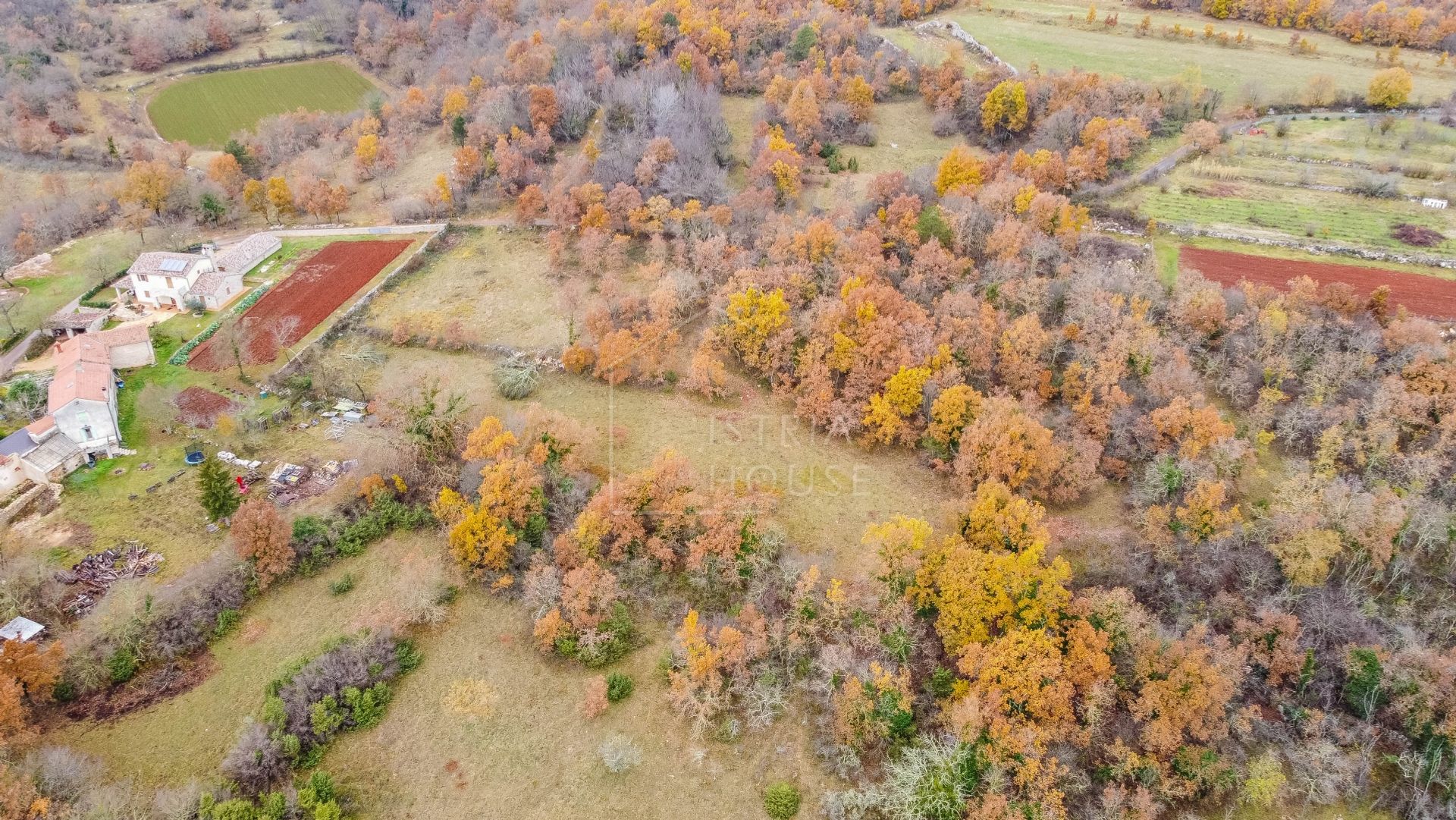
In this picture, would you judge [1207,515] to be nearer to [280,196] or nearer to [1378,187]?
[1378,187]

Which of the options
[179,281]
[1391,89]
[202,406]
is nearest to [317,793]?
[202,406]

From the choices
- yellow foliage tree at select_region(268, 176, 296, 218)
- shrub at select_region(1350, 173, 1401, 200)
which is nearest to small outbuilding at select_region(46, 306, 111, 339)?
yellow foliage tree at select_region(268, 176, 296, 218)

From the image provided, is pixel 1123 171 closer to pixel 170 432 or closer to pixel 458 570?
pixel 458 570

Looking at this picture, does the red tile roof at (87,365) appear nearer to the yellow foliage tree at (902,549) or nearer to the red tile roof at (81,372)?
the red tile roof at (81,372)

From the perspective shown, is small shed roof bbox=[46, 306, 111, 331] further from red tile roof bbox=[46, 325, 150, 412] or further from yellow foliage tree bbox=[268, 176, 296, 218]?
yellow foliage tree bbox=[268, 176, 296, 218]

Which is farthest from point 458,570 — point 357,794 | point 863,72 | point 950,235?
point 863,72
